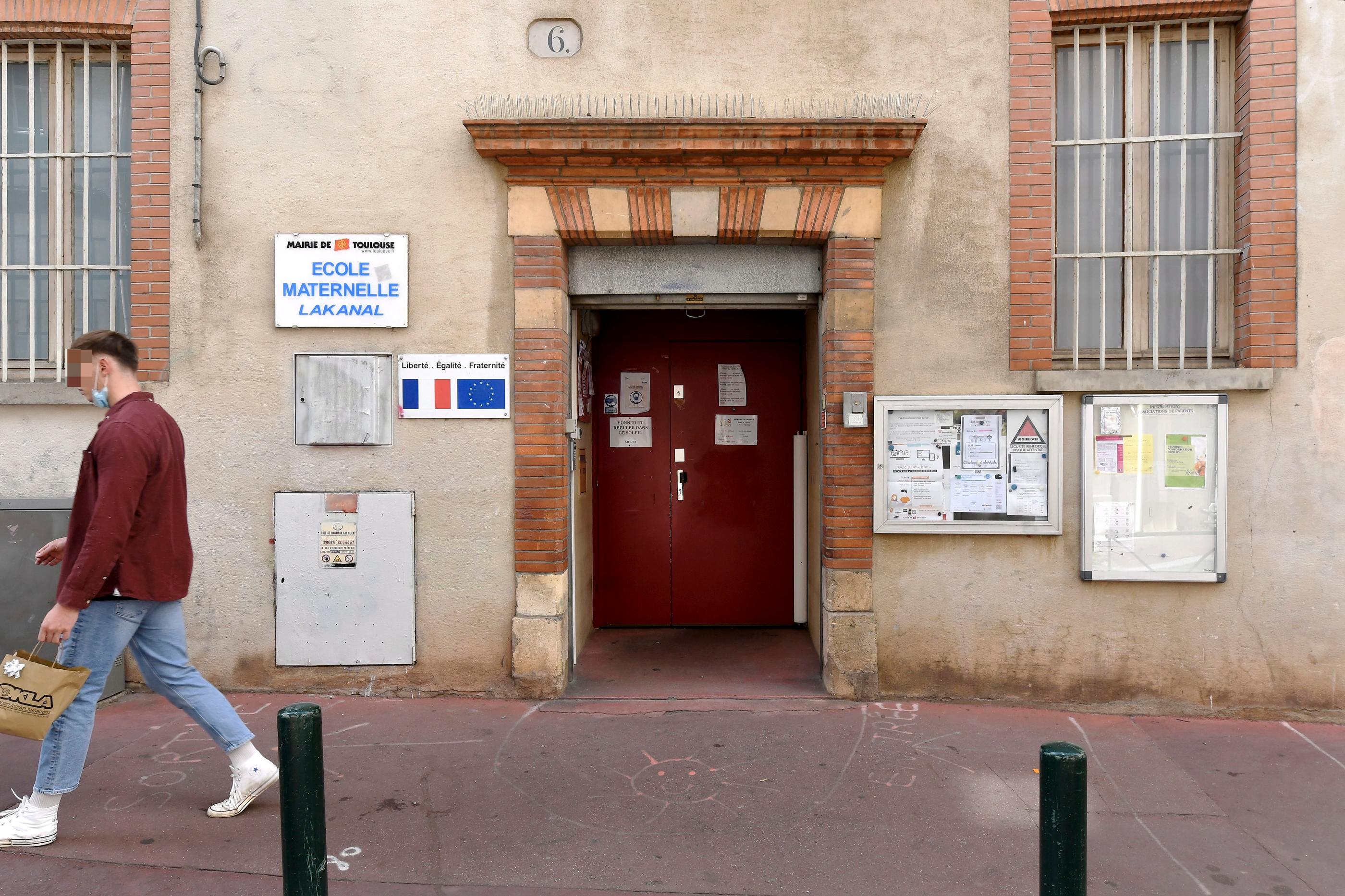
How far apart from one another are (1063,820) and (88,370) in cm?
411

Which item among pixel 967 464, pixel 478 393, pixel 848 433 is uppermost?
pixel 478 393

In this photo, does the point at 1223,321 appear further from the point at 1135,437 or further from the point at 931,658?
the point at 931,658

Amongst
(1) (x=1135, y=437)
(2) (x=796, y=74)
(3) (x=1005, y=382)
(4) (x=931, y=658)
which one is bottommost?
(4) (x=931, y=658)

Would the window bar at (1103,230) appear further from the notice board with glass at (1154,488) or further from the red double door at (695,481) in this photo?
the red double door at (695,481)

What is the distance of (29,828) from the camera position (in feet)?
11.9

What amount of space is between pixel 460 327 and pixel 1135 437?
428cm

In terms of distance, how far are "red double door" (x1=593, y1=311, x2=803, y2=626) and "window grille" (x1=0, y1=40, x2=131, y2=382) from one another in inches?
137

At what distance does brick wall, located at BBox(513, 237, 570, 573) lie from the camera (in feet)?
18.0

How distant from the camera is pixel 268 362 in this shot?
554 cm

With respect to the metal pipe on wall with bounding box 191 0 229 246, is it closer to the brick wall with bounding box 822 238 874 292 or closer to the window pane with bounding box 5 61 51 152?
the window pane with bounding box 5 61 51 152

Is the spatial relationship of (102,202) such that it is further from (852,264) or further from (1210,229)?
(1210,229)

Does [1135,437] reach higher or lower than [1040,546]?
higher

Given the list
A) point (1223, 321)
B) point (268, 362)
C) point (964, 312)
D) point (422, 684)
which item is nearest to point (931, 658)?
point (964, 312)

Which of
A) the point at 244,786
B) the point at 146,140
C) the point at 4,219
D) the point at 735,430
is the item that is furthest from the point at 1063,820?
the point at 4,219
